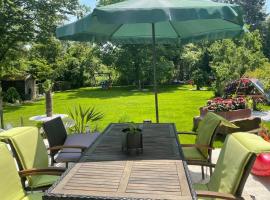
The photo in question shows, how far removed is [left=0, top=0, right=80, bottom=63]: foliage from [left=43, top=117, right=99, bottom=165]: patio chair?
1048 centimetres

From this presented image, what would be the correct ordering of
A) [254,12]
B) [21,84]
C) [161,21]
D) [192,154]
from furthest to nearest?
1. [254,12]
2. [21,84]
3. [192,154]
4. [161,21]

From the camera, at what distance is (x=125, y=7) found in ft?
11.0

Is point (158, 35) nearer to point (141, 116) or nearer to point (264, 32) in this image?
point (141, 116)

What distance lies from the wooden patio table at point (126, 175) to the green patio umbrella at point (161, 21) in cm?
123

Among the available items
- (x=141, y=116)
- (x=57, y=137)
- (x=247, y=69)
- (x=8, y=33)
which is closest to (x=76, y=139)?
(x=57, y=137)

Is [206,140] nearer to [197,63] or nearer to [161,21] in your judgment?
[161,21]

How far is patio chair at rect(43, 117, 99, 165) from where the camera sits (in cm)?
421

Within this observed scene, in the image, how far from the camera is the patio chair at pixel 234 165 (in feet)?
8.19

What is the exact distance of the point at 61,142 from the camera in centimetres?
487

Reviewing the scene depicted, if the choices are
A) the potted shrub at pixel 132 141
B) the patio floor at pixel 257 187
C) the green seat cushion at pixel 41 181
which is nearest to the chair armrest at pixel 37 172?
the green seat cushion at pixel 41 181

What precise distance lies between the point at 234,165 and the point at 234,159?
0.19 feet

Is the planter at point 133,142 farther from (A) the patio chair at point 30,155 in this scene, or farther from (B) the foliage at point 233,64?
(B) the foliage at point 233,64

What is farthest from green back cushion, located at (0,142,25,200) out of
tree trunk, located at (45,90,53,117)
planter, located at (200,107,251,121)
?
tree trunk, located at (45,90,53,117)

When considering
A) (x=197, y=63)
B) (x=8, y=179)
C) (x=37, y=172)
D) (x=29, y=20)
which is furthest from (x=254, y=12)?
(x=8, y=179)
